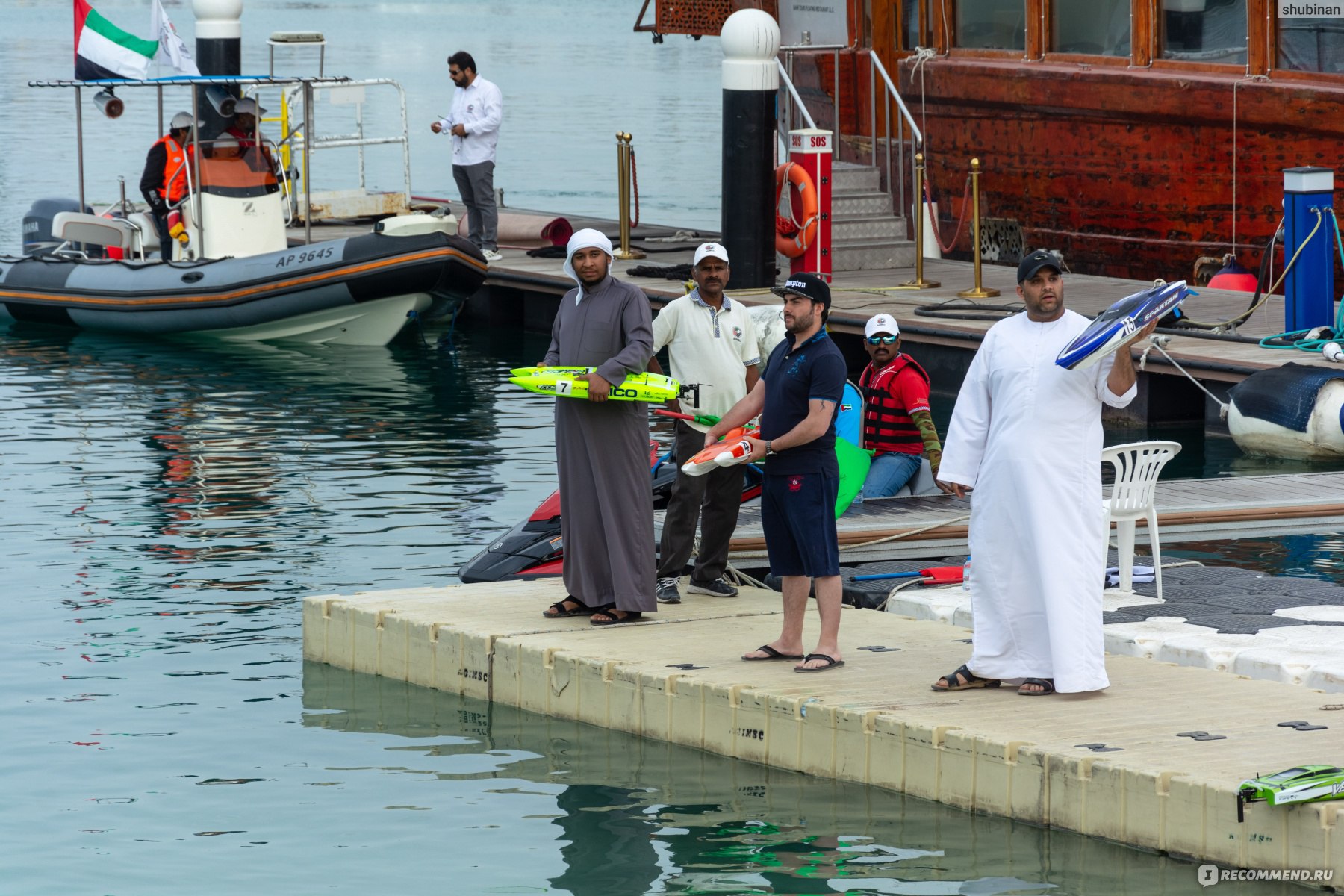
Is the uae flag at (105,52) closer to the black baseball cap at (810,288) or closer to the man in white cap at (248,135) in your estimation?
the man in white cap at (248,135)

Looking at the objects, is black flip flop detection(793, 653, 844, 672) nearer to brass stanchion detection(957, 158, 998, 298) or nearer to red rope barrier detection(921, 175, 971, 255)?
brass stanchion detection(957, 158, 998, 298)

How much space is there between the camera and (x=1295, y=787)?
5793mm

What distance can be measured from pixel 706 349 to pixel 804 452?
139 centimetres

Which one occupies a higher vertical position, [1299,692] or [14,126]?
[14,126]

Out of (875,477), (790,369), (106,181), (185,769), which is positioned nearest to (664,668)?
(790,369)

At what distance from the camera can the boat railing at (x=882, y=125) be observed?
19.0 m

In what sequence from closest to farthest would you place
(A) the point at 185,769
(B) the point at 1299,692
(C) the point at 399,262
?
1. (B) the point at 1299,692
2. (A) the point at 185,769
3. (C) the point at 399,262

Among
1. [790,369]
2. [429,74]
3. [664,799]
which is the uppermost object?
[429,74]

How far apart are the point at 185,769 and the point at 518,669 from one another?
1.27 metres

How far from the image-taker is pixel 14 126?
1762 inches

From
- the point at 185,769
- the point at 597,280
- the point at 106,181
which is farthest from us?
the point at 106,181

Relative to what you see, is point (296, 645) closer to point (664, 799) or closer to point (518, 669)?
point (518, 669)

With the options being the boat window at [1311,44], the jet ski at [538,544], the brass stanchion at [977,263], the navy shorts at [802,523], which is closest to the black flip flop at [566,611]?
the jet ski at [538,544]

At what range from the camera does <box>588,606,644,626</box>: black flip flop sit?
8.35m
